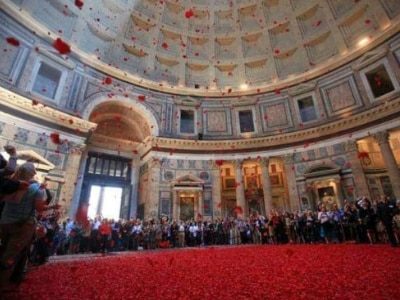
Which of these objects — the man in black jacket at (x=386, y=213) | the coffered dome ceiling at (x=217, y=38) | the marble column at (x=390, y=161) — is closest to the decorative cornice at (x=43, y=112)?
the coffered dome ceiling at (x=217, y=38)

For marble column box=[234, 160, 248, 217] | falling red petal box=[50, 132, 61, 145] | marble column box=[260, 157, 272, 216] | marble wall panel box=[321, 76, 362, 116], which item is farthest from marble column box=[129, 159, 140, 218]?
marble wall panel box=[321, 76, 362, 116]

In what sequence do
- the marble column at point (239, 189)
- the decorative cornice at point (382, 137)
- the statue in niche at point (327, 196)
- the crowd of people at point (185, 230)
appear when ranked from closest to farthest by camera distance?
1. the crowd of people at point (185, 230)
2. the decorative cornice at point (382, 137)
3. the statue in niche at point (327, 196)
4. the marble column at point (239, 189)

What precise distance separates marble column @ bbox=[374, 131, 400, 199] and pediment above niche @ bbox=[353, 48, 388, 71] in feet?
18.2

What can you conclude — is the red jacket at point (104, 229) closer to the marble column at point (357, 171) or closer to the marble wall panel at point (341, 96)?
the marble column at point (357, 171)

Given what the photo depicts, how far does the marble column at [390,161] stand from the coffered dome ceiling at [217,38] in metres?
6.88

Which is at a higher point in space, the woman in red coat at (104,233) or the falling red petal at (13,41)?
the falling red petal at (13,41)

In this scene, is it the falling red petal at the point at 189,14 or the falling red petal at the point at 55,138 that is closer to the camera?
the falling red petal at the point at 55,138

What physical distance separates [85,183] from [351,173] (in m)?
19.9

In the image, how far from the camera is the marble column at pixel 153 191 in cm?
1712

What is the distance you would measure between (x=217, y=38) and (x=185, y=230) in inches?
710

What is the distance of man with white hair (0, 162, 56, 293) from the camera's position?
2.96m

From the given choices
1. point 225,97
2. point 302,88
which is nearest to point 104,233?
point 225,97

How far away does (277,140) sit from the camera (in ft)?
62.5

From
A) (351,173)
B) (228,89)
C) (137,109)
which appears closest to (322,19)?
(228,89)
